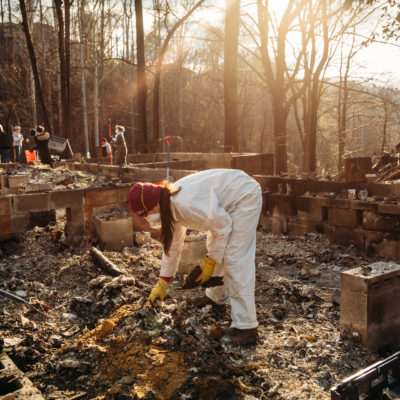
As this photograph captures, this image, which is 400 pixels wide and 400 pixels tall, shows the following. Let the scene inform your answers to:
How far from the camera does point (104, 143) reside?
16.5 m

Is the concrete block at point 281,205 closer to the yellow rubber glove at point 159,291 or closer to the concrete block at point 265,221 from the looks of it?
the concrete block at point 265,221

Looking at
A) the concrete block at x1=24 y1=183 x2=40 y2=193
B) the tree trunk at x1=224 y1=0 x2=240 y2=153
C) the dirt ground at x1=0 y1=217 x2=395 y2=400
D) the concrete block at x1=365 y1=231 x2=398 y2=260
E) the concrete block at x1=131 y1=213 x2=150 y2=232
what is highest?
the tree trunk at x1=224 y1=0 x2=240 y2=153

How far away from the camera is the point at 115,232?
22.4 feet

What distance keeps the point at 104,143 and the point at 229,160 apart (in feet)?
21.2

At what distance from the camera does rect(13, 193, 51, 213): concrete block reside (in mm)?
6641

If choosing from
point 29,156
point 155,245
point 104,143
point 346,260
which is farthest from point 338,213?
point 29,156

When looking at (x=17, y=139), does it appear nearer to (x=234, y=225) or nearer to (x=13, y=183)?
(x=13, y=183)

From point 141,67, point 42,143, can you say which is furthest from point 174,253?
point 141,67

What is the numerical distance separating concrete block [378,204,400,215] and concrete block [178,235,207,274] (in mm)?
2769

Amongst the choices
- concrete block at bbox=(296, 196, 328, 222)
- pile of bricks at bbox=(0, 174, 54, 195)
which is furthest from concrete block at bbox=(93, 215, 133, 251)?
concrete block at bbox=(296, 196, 328, 222)

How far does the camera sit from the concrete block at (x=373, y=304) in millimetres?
3631

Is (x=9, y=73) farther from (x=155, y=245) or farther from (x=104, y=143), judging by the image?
(x=155, y=245)

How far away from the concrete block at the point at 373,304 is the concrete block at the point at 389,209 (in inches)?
98.4

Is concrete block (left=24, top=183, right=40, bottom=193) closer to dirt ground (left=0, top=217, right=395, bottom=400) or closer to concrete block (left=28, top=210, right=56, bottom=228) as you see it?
concrete block (left=28, top=210, right=56, bottom=228)
